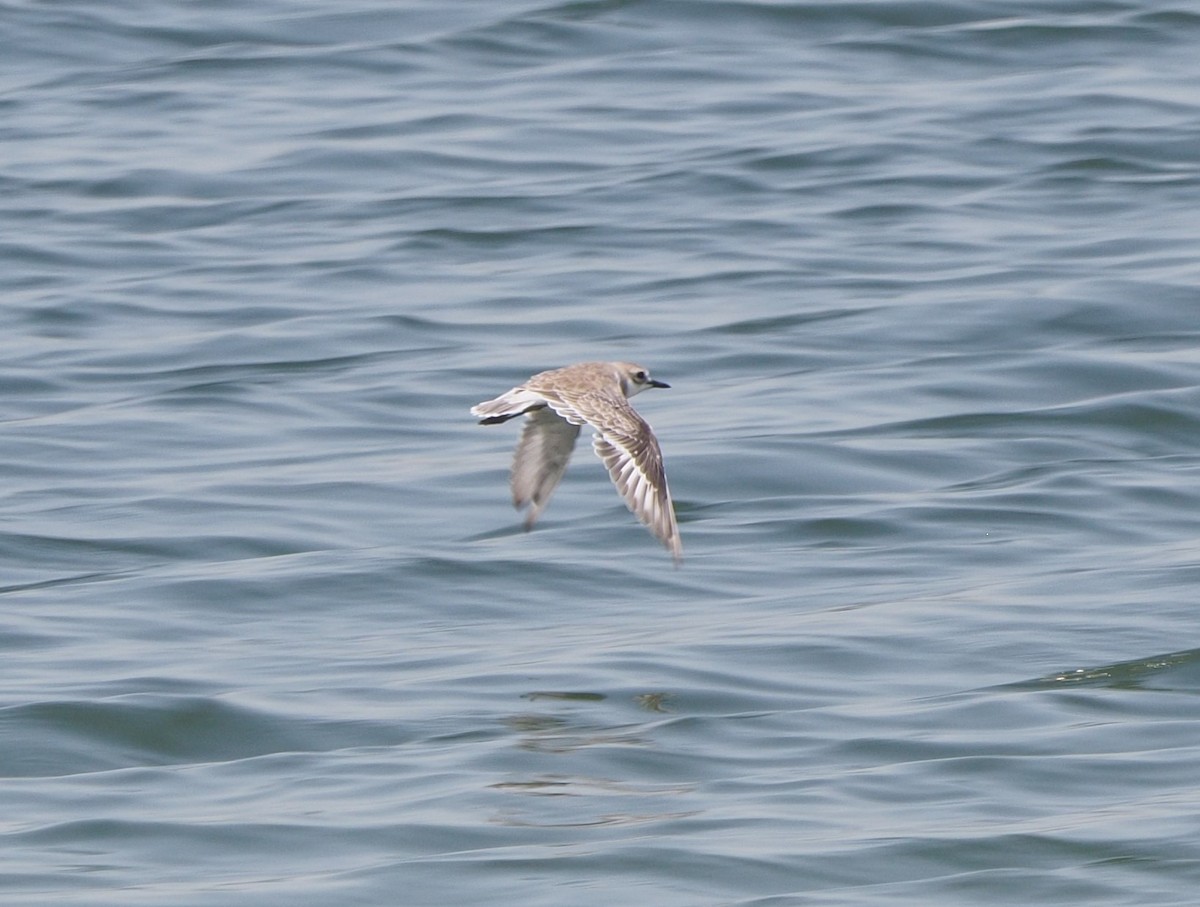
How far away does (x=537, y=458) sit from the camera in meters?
8.74

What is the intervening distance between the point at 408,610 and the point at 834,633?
158 cm

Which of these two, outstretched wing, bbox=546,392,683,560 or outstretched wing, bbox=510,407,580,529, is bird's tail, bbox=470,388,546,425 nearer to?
outstretched wing, bbox=546,392,683,560

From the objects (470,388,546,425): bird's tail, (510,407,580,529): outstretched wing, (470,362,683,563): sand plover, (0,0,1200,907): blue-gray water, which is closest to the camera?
(0,0,1200,907): blue-gray water

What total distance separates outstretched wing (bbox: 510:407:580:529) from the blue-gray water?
0.53m

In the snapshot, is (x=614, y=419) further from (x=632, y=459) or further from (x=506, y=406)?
(x=506, y=406)

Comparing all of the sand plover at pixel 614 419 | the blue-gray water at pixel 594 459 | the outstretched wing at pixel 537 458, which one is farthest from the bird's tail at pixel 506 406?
the blue-gray water at pixel 594 459

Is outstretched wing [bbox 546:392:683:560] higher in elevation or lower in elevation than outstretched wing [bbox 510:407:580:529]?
higher

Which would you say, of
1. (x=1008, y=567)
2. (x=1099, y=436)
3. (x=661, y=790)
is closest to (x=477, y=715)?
(x=661, y=790)

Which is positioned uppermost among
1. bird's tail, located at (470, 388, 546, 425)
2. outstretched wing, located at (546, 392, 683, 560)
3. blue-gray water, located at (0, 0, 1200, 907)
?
bird's tail, located at (470, 388, 546, 425)

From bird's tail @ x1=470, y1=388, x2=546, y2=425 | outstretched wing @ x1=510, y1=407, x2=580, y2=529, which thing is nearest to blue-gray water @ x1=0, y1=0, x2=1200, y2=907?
outstretched wing @ x1=510, y1=407, x2=580, y2=529

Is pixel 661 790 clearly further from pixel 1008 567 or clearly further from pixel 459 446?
pixel 459 446

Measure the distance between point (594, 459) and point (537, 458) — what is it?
2.65m

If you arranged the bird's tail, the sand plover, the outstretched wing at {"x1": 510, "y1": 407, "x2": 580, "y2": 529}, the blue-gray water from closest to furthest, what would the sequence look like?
the blue-gray water, the bird's tail, the sand plover, the outstretched wing at {"x1": 510, "y1": 407, "x2": 580, "y2": 529}

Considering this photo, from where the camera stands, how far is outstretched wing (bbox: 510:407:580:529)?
872 cm
